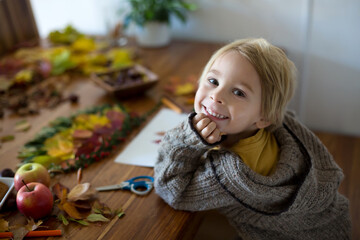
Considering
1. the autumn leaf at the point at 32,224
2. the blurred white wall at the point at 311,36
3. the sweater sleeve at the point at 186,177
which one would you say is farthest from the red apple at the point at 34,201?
the blurred white wall at the point at 311,36

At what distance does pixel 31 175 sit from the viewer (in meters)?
0.91

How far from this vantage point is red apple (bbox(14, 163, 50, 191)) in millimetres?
903

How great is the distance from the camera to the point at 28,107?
1368 mm

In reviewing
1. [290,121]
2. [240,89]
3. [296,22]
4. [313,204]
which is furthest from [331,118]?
[240,89]

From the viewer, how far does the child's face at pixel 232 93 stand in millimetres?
835

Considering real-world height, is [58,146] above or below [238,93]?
below

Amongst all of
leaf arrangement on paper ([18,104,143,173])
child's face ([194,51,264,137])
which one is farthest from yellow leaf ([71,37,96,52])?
child's face ([194,51,264,137])

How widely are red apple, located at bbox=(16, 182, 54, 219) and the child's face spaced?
42 centimetres

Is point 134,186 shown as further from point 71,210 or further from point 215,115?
point 215,115

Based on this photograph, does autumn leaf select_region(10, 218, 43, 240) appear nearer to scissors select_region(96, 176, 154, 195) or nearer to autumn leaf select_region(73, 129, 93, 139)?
scissors select_region(96, 176, 154, 195)

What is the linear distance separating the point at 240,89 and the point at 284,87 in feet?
0.38

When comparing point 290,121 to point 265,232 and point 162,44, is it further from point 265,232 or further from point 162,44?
point 162,44

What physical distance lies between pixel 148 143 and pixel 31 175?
0.37 meters

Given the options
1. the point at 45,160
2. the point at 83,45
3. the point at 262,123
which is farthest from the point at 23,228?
the point at 83,45
